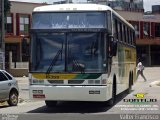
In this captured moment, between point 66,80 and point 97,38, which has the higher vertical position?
point 97,38

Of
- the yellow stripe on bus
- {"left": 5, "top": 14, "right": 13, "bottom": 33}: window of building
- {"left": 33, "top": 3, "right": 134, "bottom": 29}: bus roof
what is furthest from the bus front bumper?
{"left": 5, "top": 14, "right": 13, "bottom": 33}: window of building

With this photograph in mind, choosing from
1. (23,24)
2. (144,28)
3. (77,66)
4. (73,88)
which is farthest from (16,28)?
(73,88)

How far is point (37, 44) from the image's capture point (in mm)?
16469

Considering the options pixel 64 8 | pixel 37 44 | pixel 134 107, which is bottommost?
pixel 134 107

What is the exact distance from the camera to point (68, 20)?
16750 millimetres

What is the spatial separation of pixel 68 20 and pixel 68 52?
125 centimetres

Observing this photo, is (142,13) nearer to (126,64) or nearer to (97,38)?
(126,64)

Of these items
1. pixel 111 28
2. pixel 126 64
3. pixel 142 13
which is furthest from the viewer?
pixel 142 13

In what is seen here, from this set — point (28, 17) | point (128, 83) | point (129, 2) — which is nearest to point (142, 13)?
point (129, 2)

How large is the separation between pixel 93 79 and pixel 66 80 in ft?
2.96

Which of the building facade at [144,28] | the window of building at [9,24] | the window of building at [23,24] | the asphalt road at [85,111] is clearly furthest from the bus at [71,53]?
the building facade at [144,28]

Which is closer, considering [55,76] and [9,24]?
[55,76]

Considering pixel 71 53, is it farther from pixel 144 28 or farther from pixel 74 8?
pixel 144 28

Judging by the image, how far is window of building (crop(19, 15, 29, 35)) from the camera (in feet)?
225
